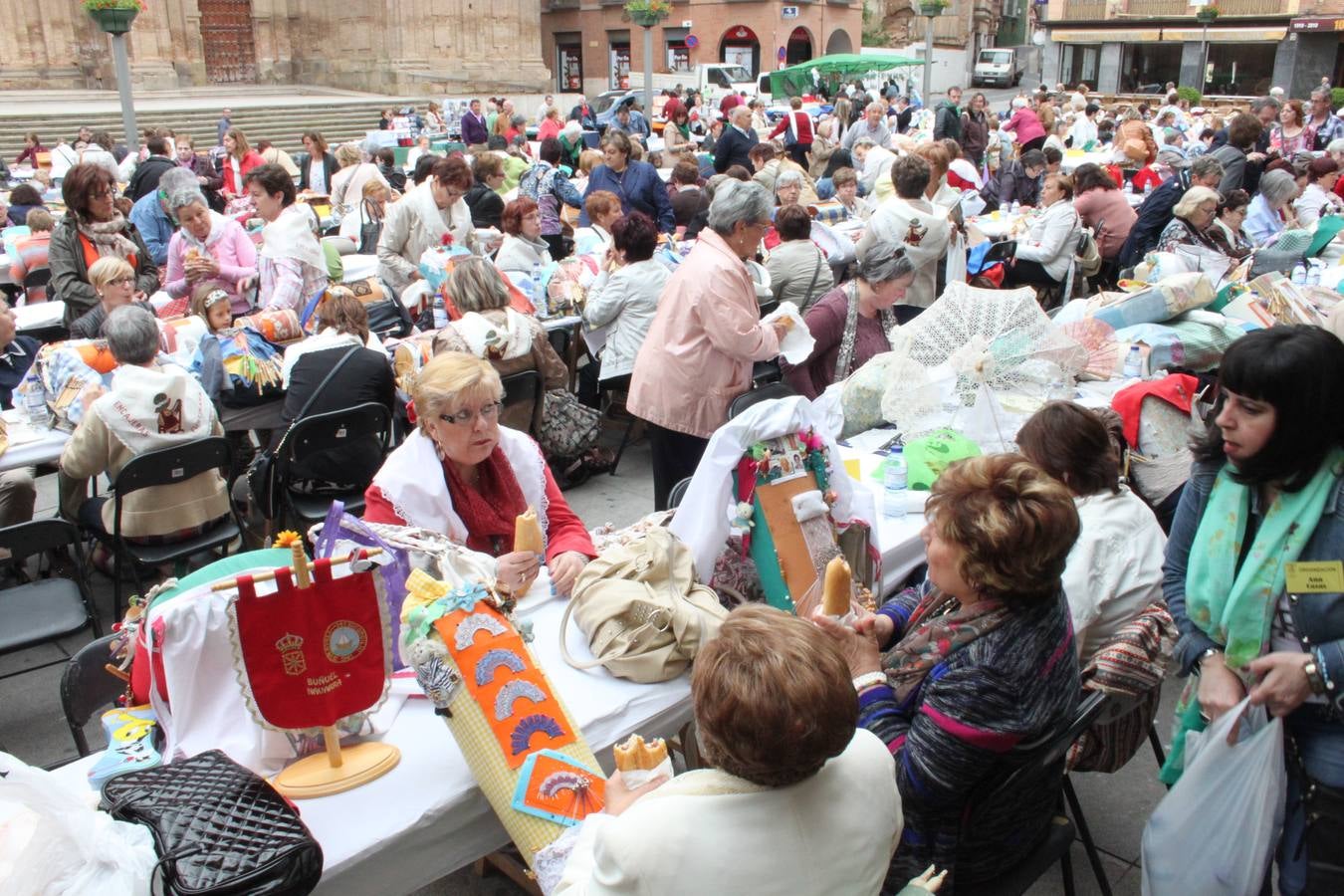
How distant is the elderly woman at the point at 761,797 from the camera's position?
5.03ft

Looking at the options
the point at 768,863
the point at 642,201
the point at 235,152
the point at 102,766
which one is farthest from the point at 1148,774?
the point at 235,152

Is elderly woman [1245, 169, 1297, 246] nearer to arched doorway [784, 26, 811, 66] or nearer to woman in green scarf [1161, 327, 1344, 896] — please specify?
woman in green scarf [1161, 327, 1344, 896]

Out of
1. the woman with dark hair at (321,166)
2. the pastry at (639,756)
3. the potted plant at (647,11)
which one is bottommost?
the pastry at (639,756)

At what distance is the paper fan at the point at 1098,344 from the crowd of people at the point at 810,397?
85cm

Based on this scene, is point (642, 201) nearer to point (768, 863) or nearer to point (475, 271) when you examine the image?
point (475, 271)

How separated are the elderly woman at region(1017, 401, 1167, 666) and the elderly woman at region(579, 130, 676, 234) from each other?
6.45 m

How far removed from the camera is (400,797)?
2.23m

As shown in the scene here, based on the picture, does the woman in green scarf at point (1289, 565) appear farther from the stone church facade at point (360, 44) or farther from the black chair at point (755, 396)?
the stone church facade at point (360, 44)

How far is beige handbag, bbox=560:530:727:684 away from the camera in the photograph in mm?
2621

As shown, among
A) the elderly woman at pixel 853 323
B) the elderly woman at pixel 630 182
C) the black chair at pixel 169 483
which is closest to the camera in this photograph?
the black chair at pixel 169 483

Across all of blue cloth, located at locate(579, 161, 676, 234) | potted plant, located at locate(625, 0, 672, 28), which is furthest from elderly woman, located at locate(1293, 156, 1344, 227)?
potted plant, located at locate(625, 0, 672, 28)

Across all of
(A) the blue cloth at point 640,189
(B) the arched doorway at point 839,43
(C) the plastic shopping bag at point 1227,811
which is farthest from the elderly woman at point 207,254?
(B) the arched doorway at point 839,43

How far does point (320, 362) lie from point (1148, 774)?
3661mm

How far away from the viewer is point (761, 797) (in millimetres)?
1571
